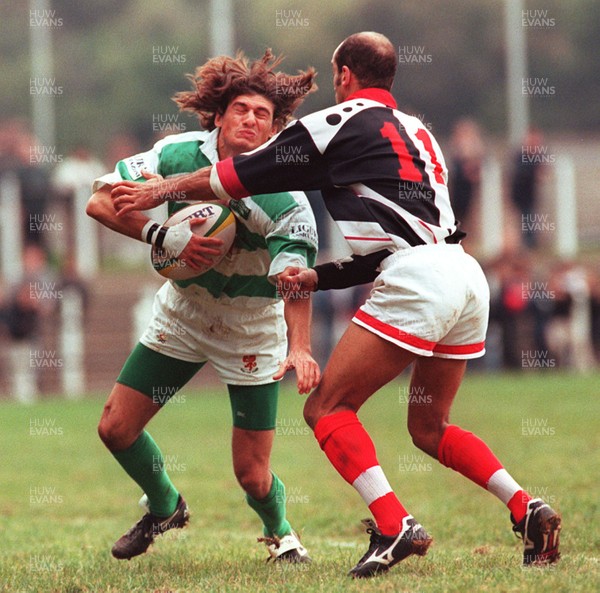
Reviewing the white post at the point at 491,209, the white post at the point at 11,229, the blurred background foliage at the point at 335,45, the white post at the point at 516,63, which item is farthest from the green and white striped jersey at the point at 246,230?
the blurred background foliage at the point at 335,45

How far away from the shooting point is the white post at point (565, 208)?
2145cm

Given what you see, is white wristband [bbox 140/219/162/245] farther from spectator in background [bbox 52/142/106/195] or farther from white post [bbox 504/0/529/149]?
white post [bbox 504/0/529/149]

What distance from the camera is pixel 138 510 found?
9469 millimetres

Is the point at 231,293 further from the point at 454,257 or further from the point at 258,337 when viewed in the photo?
the point at 454,257

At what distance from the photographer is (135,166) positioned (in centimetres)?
585

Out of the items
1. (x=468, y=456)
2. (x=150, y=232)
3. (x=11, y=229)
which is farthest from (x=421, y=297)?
(x=11, y=229)

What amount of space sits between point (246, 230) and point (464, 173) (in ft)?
45.4

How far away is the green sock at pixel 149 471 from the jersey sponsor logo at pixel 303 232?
58.8 inches

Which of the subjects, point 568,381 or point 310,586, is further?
point 568,381

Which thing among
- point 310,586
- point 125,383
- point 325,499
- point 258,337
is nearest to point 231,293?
point 258,337

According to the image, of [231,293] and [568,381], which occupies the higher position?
[231,293]

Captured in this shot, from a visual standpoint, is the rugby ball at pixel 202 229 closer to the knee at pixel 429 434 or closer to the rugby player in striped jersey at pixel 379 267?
the rugby player in striped jersey at pixel 379 267

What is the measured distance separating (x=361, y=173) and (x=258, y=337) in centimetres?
139

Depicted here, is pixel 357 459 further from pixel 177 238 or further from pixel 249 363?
pixel 177 238
